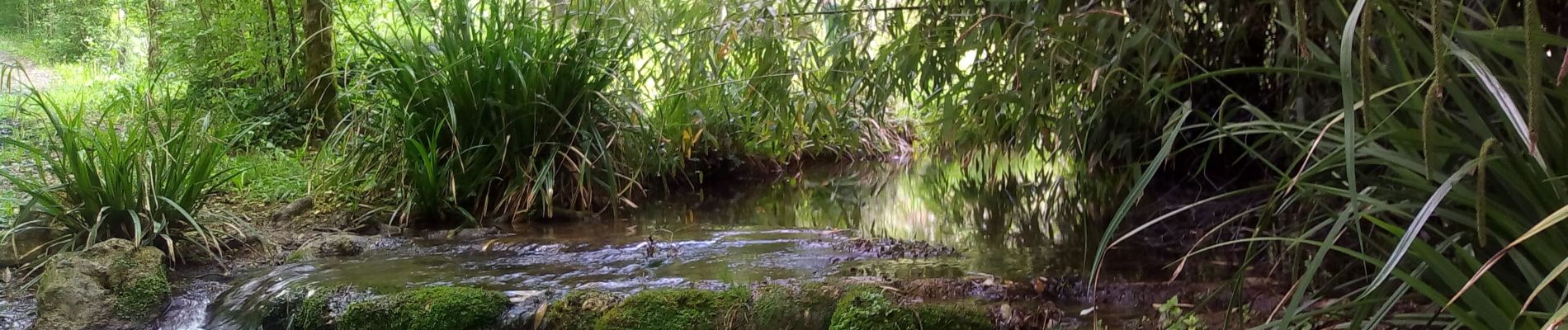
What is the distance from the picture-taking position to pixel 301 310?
207cm

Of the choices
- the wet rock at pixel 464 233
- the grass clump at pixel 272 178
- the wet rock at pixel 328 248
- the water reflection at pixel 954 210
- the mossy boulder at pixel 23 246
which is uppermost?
the grass clump at pixel 272 178

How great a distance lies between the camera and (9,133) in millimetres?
2518

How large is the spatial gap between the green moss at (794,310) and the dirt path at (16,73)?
206 cm

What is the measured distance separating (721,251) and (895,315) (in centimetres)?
111

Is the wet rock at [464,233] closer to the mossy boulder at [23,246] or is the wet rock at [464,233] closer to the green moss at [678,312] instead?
the mossy boulder at [23,246]

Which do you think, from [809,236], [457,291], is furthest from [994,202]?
[457,291]

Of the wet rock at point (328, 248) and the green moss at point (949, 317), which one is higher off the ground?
the wet rock at point (328, 248)

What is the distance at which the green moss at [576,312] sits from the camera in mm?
1898

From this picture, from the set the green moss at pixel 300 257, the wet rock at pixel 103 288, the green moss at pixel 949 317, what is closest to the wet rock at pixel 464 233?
the green moss at pixel 300 257

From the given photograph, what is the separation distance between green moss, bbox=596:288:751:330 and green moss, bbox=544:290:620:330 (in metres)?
0.03

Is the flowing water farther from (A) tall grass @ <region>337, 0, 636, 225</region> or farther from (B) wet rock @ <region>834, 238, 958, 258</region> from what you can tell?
(A) tall grass @ <region>337, 0, 636, 225</region>

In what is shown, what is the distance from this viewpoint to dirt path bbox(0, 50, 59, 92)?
2363mm

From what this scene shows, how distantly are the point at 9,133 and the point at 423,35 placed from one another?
4.24ft

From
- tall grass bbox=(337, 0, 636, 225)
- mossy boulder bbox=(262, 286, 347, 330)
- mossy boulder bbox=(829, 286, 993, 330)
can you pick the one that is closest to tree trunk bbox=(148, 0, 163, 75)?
tall grass bbox=(337, 0, 636, 225)
